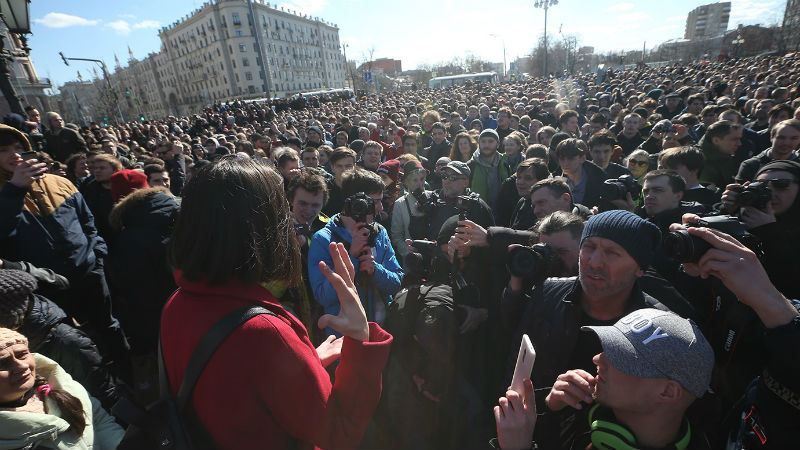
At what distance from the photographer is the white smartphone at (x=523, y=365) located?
1.29 meters

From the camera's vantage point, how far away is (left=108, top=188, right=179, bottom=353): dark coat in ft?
10.3

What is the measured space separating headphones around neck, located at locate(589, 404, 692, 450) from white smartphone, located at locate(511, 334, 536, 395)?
28cm

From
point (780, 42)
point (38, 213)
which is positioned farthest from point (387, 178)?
point (780, 42)

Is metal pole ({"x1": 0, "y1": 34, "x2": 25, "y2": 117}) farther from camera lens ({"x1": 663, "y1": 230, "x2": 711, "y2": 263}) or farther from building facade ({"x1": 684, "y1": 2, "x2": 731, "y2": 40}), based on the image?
building facade ({"x1": 684, "y1": 2, "x2": 731, "y2": 40})

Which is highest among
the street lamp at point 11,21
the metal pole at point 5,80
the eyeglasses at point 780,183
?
the street lamp at point 11,21

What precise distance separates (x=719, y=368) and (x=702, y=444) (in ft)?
3.58

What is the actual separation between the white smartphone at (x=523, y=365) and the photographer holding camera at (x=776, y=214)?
1.88 meters

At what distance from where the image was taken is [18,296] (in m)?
2.04

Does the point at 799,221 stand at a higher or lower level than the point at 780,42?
lower

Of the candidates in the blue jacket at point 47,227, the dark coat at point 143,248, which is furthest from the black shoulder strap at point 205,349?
the blue jacket at point 47,227

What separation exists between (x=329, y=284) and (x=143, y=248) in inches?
66.0

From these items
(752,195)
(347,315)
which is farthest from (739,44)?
(347,315)

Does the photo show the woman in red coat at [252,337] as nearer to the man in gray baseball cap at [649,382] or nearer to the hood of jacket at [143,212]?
the man in gray baseball cap at [649,382]

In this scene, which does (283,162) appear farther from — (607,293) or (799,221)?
(799,221)
